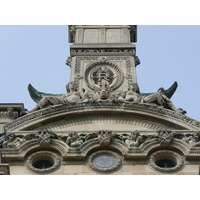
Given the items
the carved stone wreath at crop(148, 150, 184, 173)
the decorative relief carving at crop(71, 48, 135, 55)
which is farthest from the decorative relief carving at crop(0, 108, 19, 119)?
the carved stone wreath at crop(148, 150, 184, 173)

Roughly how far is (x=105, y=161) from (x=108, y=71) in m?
7.00

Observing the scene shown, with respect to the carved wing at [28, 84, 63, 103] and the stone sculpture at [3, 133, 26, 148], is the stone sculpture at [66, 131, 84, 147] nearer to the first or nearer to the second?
the stone sculpture at [3, 133, 26, 148]

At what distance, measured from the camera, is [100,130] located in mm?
26656

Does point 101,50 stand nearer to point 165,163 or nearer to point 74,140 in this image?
point 74,140

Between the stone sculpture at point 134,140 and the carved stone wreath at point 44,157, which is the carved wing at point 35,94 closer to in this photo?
the carved stone wreath at point 44,157

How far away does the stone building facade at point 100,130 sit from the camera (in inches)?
1011

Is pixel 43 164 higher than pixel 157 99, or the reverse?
pixel 157 99

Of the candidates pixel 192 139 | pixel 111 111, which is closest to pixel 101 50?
pixel 111 111

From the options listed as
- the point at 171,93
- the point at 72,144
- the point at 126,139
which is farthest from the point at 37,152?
the point at 171,93

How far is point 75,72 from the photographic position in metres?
32.3

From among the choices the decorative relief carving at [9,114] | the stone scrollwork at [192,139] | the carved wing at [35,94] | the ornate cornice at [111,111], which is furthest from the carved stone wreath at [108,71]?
the stone scrollwork at [192,139]

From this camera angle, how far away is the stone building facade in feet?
84.2

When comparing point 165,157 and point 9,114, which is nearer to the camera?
point 165,157

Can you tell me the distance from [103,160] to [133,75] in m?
6.88
